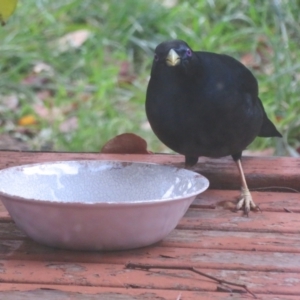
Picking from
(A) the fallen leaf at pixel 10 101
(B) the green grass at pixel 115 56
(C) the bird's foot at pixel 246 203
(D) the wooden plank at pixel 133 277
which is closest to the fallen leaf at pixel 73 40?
(B) the green grass at pixel 115 56

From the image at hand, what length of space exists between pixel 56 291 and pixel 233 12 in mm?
4423

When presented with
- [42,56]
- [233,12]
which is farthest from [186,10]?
[42,56]

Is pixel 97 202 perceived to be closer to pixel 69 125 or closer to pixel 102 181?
pixel 102 181

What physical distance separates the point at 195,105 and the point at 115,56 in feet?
9.10

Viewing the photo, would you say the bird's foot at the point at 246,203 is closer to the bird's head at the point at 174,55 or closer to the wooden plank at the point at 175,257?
the wooden plank at the point at 175,257

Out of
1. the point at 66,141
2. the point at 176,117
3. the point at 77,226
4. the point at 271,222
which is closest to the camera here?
the point at 77,226

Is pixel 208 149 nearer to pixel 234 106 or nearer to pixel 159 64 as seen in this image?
pixel 234 106

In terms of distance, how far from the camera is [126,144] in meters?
2.85

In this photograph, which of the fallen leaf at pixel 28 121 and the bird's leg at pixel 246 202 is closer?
the bird's leg at pixel 246 202

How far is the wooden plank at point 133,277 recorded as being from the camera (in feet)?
4.76

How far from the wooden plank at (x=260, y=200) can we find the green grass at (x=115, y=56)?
1.75m

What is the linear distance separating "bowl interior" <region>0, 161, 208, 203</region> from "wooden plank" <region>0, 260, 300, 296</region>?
352 mm

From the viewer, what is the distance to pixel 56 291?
1.42 metres

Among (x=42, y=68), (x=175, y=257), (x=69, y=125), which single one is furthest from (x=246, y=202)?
(x=42, y=68)
